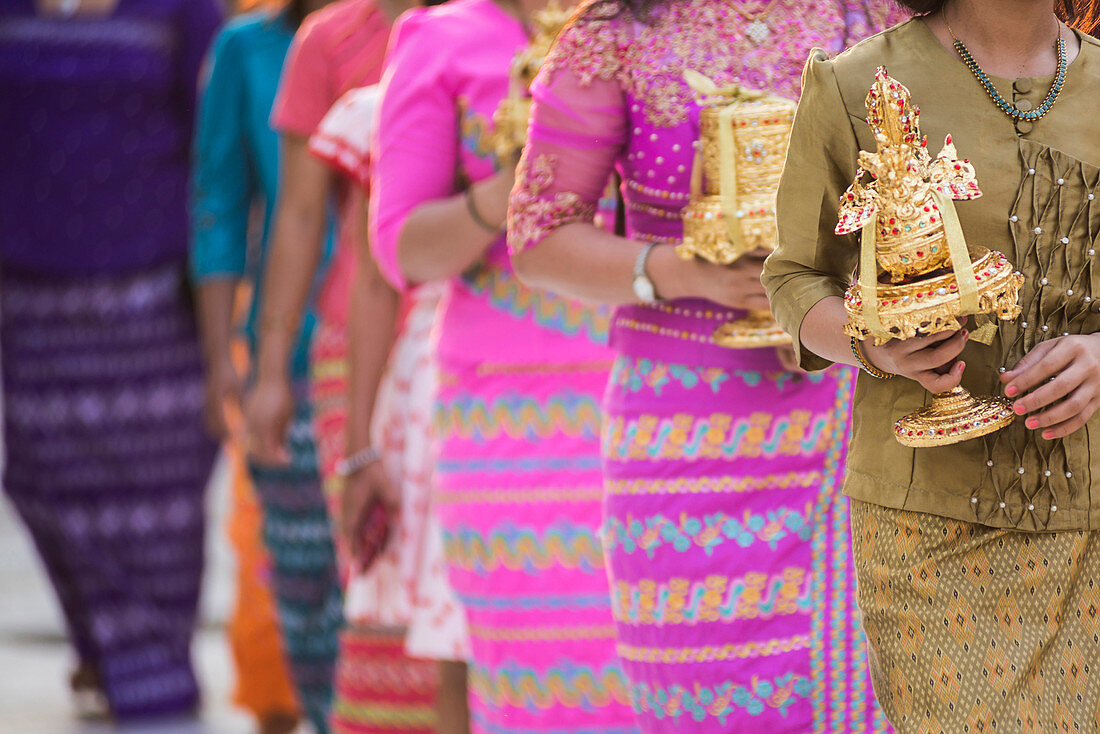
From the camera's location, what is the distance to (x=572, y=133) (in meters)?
3.04

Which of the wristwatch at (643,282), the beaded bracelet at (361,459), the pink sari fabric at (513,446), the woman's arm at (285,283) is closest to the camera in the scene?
the wristwatch at (643,282)

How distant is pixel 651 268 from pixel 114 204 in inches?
148

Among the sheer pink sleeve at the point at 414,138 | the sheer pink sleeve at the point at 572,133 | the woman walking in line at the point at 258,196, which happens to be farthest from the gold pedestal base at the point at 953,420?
the woman walking in line at the point at 258,196

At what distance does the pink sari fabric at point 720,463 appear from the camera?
301 cm

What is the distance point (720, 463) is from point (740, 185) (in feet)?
1.54

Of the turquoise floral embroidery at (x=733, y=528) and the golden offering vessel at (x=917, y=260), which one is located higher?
the golden offering vessel at (x=917, y=260)

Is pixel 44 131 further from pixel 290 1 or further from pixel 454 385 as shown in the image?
pixel 454 385

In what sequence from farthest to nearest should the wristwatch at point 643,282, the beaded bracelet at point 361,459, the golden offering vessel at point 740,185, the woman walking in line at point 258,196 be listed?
the woman walking in line at point 258,196
the beaded bracelet at point 361,459
the wristwatch at point 643,282
the golden offering vessel at point 740,185

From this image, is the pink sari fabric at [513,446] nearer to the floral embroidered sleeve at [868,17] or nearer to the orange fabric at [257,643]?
the floral embroidered sleeve at [868,17]

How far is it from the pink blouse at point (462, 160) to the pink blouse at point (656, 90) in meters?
0.70

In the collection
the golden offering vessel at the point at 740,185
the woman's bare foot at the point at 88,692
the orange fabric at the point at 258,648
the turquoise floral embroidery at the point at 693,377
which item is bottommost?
the woman's bare foot at the point at 88,692

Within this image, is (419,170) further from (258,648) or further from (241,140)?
(258,648)

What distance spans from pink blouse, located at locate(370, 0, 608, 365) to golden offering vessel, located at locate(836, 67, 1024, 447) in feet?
5.25

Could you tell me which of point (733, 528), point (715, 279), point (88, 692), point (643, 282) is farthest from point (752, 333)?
point (88, 692)
